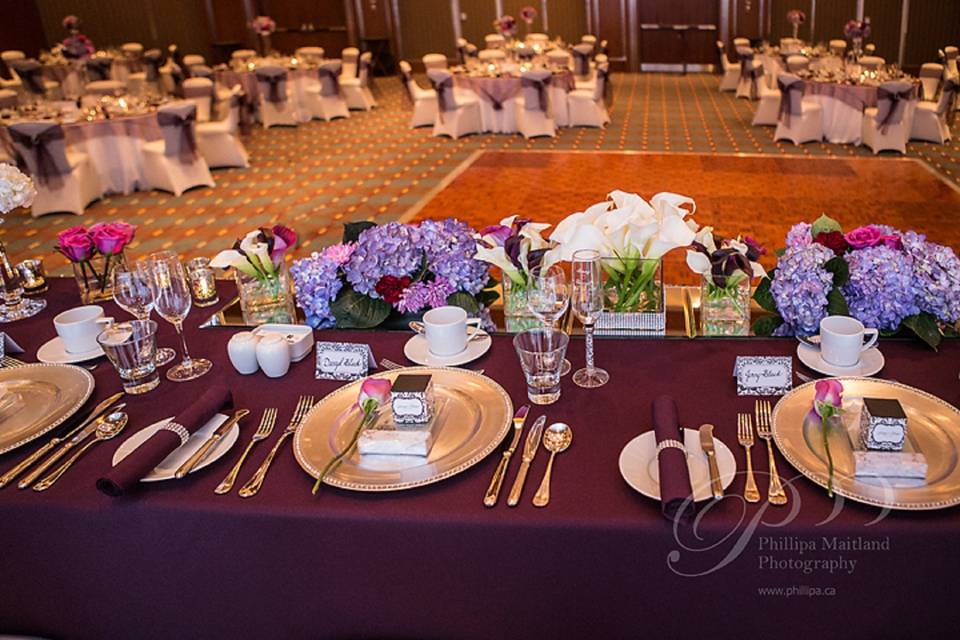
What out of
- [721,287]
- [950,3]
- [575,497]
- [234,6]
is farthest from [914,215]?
[234,6]

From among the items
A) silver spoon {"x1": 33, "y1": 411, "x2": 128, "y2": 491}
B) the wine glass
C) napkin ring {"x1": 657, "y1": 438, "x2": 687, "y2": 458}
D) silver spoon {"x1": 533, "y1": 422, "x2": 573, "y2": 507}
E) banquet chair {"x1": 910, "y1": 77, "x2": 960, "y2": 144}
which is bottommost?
banquet chair {"x1": 910, "y1": 77, "x2": 960, "y2": 144}

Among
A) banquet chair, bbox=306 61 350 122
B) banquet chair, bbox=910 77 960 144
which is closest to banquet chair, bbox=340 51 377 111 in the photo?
banquet chair, bbox=306 61 350 122

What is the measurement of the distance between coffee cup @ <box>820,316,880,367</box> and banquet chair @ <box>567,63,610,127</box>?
7.59m

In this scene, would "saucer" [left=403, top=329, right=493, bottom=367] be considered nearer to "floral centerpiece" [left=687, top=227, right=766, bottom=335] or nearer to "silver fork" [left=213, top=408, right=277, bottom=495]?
"silver fork" [left=213, top=408, right=277, bottom=495]

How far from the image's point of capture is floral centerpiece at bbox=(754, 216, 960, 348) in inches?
64.8

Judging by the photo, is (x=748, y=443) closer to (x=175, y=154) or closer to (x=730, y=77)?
(x=175, y=154)

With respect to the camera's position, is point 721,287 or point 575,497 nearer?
point 575,497

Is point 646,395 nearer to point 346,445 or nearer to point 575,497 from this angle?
point 575,497

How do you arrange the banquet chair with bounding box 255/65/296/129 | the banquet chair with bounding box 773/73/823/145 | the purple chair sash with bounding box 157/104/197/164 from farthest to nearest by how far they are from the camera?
1. the banquet chair with bounding box 255/65/296/129
2. the banquet chair with bounding box 773/73/823/145
3. the purple chair sash with bounding box 157/104/197/164

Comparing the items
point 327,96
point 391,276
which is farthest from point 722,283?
point 327,96

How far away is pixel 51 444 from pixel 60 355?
0.45 meters

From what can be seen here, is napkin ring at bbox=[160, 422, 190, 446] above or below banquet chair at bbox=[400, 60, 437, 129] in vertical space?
above

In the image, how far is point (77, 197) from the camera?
6.23 m

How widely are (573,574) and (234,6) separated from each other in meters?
14.2
